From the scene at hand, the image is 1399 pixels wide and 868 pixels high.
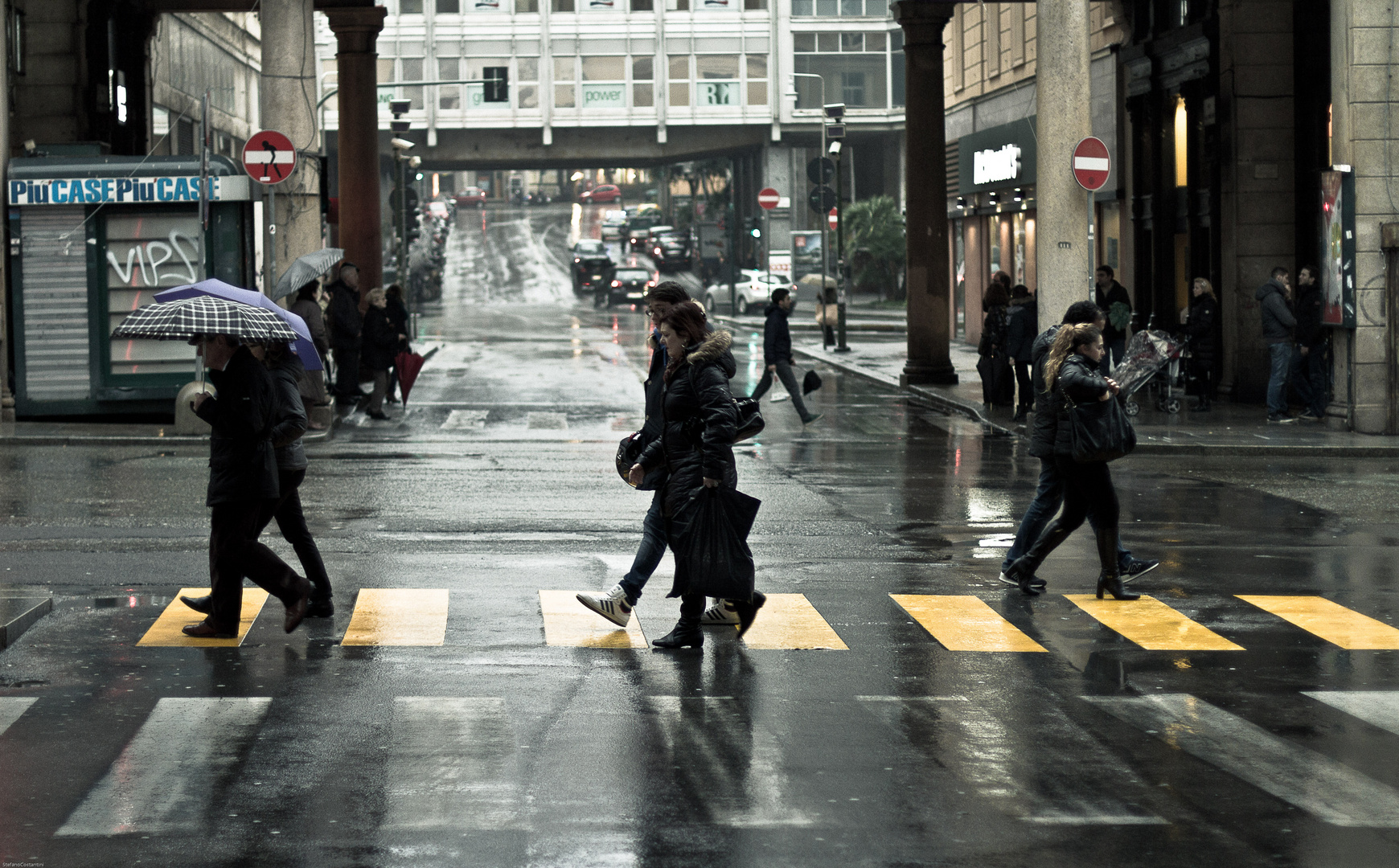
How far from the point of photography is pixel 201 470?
55.1 feet

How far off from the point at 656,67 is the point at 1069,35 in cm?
5305

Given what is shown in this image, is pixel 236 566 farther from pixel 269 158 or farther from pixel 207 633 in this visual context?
pixel 269 158

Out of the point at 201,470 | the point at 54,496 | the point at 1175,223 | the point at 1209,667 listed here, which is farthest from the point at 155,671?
the point at 1175,223

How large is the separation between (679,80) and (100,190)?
54.4m

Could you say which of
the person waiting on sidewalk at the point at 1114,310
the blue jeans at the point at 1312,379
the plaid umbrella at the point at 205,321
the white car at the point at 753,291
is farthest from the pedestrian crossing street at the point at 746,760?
the white car at the point at 753,291

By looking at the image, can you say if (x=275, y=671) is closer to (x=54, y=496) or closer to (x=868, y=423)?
(x=54, y=496)

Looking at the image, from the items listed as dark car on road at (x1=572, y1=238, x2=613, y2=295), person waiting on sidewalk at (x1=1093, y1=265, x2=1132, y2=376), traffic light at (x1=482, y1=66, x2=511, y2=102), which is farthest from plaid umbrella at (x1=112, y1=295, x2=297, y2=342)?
dark car on road at (x1=572, y1=238, x2=613, y2=295)

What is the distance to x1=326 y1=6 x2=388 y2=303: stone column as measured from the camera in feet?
90.3

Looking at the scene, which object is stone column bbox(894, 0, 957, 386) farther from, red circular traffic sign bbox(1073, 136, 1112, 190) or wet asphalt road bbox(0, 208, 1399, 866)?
wet asphalt road bbox(0, 208, 1399, 866)

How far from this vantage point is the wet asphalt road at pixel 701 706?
5.92 m

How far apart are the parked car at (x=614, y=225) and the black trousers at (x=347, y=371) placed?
74.2 m

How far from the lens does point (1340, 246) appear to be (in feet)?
65.8

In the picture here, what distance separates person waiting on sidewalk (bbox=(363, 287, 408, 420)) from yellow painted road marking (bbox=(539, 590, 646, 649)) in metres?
12.5

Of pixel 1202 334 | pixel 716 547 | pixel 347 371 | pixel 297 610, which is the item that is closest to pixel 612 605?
pixel 716 547
